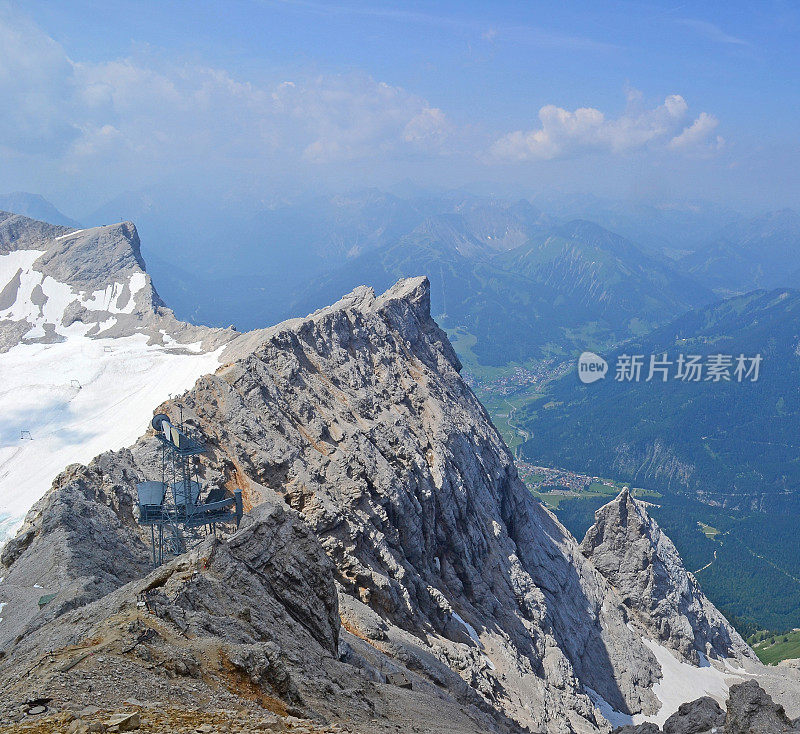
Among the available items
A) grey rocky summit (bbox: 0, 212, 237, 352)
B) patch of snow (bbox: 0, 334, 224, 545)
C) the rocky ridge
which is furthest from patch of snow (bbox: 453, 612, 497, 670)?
grey rocky summit (bbox: 0, 212, 237, 352)

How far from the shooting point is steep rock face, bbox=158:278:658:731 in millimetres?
46281

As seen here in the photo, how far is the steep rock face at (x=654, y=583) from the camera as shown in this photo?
90750 millimetres

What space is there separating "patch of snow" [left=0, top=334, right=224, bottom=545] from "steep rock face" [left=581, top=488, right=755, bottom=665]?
62.7 m

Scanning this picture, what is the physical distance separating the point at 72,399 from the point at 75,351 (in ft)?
64.3

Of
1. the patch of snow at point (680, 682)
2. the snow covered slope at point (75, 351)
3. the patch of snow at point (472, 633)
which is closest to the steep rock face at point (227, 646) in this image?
the patch of snow at point (472, 633)

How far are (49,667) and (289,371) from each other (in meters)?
42.0

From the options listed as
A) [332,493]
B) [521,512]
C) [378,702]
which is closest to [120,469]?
[332,493]

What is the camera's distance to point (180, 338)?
10188 cm

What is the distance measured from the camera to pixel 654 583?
92000mm

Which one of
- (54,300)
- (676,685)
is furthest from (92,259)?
(676,685)

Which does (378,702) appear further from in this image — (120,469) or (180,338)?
(180,338)

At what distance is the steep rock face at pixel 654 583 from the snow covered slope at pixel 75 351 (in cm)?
6288

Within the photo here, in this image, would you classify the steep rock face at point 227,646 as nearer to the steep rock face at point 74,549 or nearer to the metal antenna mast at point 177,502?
the steep rock face at point 74,549

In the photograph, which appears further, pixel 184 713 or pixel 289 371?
pixel 289 371
